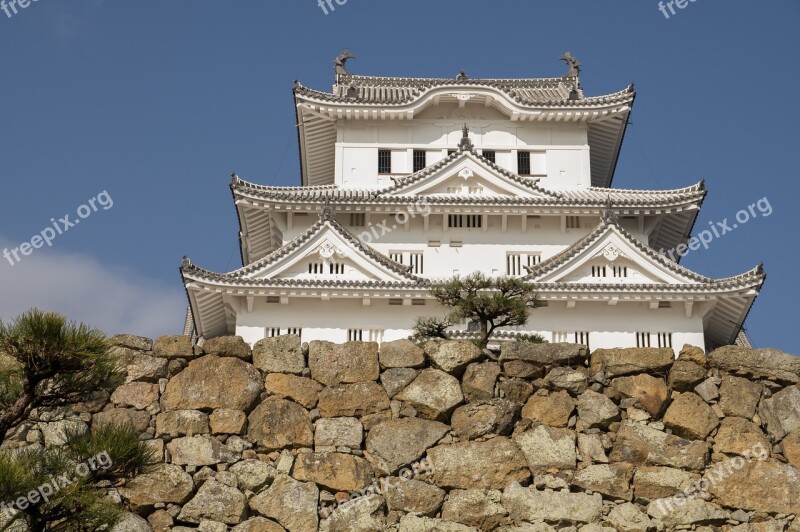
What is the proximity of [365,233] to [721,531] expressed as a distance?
12304 millimetres

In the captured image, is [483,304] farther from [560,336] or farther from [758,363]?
[560,336]

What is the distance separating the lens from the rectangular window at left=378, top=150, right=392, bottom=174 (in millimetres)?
27516

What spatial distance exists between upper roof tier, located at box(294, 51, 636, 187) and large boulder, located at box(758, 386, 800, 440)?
12602 millimetres

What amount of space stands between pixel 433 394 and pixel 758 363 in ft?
15.3

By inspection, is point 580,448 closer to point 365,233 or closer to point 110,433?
point 110,433

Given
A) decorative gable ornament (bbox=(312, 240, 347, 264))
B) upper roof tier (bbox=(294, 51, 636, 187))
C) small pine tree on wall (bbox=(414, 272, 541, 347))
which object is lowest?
small pine tree on wall (bbox=(414, 272, 541, 347))

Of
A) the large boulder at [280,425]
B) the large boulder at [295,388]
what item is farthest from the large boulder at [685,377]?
the large boulder at [280,425]

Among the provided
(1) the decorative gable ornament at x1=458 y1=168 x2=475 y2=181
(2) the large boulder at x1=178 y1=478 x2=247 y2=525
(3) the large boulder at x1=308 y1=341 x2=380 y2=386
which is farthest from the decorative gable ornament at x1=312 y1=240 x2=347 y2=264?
(2) the large boulder at x1=178 y1=478 x2=247 y2=525

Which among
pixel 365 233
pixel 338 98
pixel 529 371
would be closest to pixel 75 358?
pixel 529 371

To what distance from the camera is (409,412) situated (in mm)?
15953

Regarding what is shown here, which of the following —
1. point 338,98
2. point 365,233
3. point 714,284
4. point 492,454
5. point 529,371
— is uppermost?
point 338,98

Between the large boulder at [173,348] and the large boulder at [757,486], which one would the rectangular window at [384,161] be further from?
the large boulder at [757,486]

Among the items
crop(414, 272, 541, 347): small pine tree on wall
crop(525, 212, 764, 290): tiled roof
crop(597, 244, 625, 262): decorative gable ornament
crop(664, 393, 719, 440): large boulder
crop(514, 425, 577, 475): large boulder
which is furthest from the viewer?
crop(597, 244, 625, 262): decorative gable ornament

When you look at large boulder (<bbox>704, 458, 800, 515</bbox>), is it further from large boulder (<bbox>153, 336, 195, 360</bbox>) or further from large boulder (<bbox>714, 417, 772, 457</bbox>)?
large boulder (<bbox>153, 336, 195, 360</bbox>)
